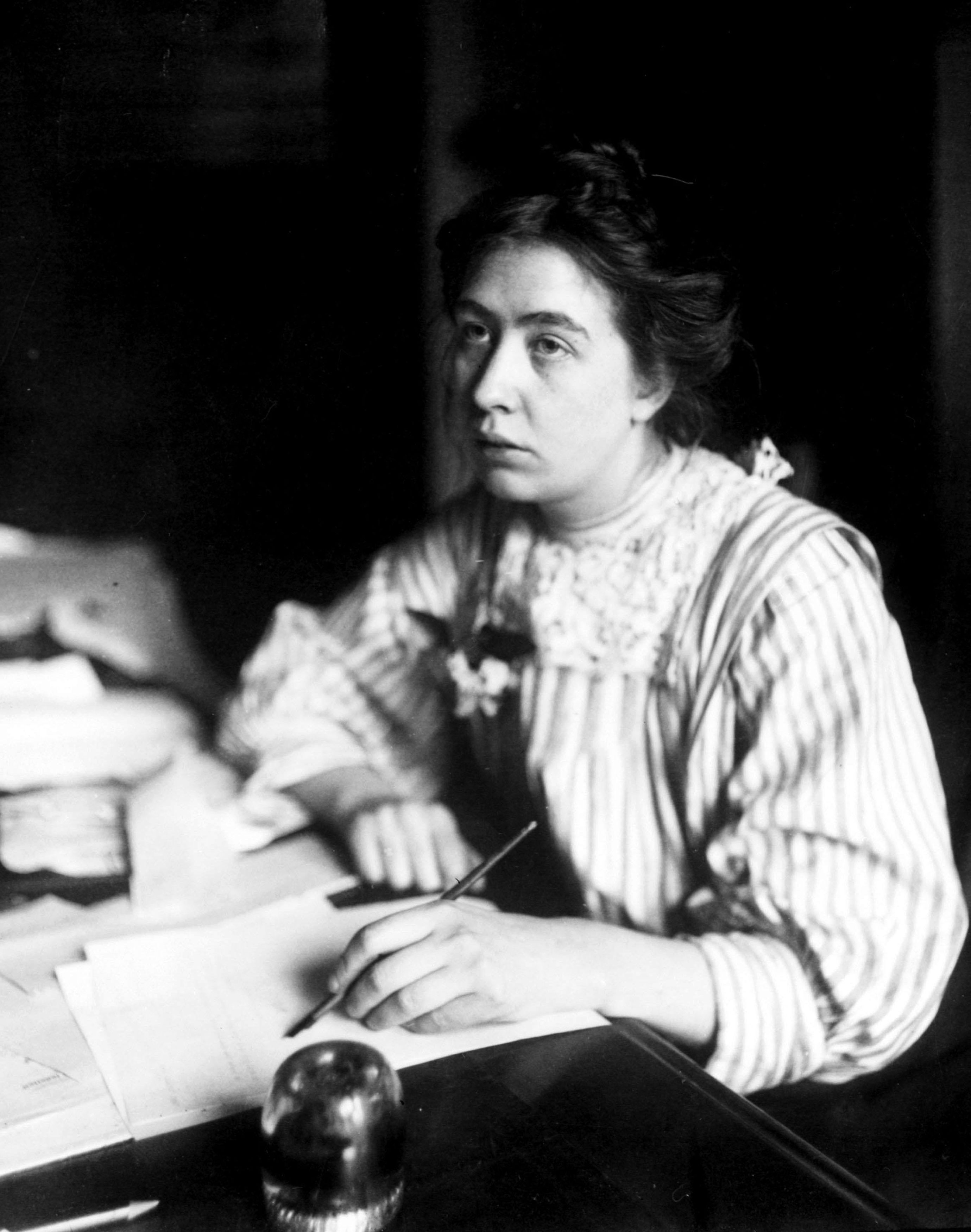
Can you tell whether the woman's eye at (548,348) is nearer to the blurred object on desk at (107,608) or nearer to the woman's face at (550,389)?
the woman's face at (550,389)

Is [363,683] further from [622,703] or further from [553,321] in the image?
[553,321]

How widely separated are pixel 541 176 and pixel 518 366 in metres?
0.14

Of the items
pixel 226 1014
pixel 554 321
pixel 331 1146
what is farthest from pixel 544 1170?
pixel 554 321

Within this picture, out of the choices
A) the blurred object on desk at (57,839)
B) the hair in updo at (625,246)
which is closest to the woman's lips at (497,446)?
the hair in updo at (625,246)

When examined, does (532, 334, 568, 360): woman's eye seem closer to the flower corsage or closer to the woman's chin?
the woman's chin

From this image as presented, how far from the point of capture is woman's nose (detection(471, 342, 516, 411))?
833 millimetres

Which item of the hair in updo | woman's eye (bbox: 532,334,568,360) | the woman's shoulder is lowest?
the woman's shoulder

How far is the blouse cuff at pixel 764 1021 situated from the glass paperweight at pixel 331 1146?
278 mm

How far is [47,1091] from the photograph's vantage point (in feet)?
2.16

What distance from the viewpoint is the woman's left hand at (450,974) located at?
693 mm

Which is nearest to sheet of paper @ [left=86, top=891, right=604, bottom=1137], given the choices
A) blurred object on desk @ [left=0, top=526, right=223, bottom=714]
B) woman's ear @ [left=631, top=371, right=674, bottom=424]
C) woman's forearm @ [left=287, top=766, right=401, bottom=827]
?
woman's forearm @ [left=287, top=766, right=401, bottom=827]

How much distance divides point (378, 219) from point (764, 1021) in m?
0.67

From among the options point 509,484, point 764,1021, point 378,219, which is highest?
point 378,219

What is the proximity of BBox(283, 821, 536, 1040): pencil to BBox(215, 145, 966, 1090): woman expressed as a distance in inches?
0.6
